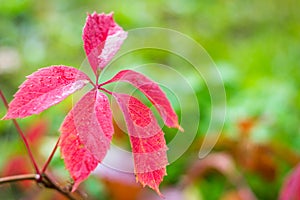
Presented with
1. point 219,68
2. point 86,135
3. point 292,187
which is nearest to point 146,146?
point 86,135

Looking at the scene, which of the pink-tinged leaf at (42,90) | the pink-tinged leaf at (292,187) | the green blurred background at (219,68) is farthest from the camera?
the green blurred background at (219,68)

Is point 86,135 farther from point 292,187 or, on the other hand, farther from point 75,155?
point 292,187

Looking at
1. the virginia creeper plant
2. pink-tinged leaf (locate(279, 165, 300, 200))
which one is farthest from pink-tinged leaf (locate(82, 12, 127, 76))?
pink-tinged leaf (locate(279, 165, 300, 200))

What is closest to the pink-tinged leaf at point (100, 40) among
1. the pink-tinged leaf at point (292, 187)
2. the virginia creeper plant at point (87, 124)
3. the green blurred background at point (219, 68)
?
the virginia creeper plant at point (87, 124)

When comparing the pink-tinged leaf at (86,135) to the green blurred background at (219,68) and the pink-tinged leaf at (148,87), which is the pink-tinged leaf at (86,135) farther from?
the green blurred background at (219,68)

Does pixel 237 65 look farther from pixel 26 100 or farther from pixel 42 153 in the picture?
pixel 26 100

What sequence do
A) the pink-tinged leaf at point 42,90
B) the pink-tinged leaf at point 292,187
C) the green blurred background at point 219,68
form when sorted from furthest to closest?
the green blurred background at point 219,68 < the pink-tinged leaf at point 292,187 < the pink-tinged leaf at point 42,90

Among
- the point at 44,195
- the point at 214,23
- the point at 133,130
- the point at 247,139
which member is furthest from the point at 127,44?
the point at 133,130
